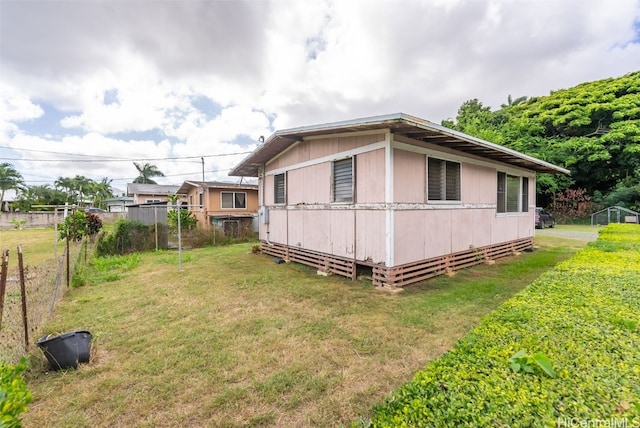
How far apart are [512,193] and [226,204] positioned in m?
13.2

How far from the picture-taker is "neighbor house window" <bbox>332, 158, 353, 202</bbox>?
20.1ft

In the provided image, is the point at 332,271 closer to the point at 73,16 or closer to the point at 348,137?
the point at 348,137

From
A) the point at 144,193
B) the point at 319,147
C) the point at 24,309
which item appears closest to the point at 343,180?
the point at 319,147

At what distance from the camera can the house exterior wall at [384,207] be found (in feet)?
17.6

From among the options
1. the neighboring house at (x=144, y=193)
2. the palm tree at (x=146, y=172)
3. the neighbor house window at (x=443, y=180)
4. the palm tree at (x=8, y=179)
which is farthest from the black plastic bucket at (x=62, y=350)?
the palm tree at (x=146, y=172)

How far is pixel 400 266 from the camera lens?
5.44 metres

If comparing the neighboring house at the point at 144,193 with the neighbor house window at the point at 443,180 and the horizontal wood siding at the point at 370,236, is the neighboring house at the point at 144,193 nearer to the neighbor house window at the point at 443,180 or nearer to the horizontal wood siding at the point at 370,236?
the horizontal wood siding at the point at 370,236

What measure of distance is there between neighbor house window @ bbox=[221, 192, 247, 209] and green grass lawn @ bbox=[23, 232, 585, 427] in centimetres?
993

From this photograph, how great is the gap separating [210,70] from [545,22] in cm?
1243

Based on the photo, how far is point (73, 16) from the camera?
7207mm

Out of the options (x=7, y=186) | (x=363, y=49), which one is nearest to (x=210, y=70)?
(x=363, y=49)

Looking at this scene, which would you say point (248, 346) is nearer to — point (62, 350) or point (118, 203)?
point (62, 350)

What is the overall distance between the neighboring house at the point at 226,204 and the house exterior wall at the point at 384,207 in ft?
23.4

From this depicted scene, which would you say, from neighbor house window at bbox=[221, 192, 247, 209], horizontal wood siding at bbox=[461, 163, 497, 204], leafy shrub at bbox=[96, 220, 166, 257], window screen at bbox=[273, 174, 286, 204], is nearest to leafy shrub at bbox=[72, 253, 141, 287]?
leafy shrub at bbox=[96, 220, 166, 257]
